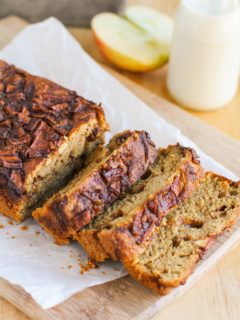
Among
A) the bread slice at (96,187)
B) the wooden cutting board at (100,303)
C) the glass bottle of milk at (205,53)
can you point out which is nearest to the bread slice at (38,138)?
the bread slice at (96,187)

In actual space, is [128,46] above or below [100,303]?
above

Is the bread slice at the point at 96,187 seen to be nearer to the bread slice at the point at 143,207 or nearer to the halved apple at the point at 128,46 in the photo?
the bread slice at the point at 143,207

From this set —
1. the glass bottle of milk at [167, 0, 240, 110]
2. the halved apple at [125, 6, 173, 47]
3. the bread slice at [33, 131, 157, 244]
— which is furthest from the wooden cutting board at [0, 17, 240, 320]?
the halved apple at [125, 6, 173, 47]

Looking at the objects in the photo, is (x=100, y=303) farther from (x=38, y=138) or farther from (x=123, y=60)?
(x=123, y=60)

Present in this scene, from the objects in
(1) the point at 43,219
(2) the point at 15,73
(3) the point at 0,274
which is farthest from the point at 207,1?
(3) the point at 0,274

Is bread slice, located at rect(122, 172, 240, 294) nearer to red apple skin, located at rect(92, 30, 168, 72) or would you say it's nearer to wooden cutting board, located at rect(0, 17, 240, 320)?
wooden cutting board, located at rect(0, 17, 240, 320)

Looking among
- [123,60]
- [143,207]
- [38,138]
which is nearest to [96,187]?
[143,207]
